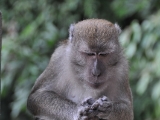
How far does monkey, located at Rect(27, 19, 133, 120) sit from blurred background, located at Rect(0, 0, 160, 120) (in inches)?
85.8

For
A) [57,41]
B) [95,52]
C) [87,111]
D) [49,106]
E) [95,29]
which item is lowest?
[87,111]

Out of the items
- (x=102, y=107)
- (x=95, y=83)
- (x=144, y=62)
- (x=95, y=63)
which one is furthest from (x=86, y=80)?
(x=144, y=62)

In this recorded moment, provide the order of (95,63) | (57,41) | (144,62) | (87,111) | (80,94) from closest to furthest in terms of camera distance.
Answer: (87,111)
(95,63)
(80,94)
(144,62)
(57,41)

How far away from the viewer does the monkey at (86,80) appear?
4324mm

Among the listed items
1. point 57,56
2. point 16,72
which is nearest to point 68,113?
point 57,56

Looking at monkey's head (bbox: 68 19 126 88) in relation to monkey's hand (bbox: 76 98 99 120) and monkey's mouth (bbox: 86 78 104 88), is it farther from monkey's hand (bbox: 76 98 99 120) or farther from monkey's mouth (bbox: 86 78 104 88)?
monkey's hand (bbox: 76 98 99 120)

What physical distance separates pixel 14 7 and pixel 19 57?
195 centimetres

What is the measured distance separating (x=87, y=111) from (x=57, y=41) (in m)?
4.45

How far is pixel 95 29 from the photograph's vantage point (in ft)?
14.5

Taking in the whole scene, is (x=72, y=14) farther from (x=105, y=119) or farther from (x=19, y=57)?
(x=105, y=119)

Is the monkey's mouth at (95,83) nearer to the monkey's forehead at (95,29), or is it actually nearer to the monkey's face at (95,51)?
the monkey's face at (95,51)

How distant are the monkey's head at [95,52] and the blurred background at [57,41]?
2359 mm

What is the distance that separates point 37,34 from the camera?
28.7 feet

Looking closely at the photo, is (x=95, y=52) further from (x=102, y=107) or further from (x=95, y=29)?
(x=102, y=107)
